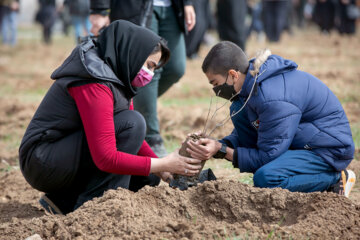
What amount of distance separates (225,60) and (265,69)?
272 millimetres

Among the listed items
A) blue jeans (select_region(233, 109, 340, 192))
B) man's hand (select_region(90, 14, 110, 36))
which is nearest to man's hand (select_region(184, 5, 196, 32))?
man's hand (select_region(90, 14, 110, 36))

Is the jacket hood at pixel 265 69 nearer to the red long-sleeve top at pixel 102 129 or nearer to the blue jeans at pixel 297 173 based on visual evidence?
the blue jeans at pixel 297 173

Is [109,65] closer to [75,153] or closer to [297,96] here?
[75,153]

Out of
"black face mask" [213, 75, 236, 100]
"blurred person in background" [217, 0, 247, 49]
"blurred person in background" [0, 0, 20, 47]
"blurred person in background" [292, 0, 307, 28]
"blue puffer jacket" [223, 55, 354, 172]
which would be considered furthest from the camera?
"blurred person in background" [292, 0, 307, 28]

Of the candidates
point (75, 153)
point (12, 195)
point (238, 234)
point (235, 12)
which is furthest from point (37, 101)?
point (238, 234)

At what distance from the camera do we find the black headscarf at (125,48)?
3.06 m

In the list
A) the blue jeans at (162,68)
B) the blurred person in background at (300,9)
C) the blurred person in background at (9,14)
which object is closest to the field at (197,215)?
the blue jeans at (162,68)

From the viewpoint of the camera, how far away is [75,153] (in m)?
3.17

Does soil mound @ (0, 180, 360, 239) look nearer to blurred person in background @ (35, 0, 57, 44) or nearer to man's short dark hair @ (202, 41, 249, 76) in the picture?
man's short dark hair @ (202, 41, 249, 76)

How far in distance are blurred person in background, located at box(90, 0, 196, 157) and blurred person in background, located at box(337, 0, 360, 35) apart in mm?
13723

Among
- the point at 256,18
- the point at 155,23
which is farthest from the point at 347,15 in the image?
the point at 155,23

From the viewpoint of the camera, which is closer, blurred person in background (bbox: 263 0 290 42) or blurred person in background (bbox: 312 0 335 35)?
blurred person in background (bbox: 263 0 290 42)

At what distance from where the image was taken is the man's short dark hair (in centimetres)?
324

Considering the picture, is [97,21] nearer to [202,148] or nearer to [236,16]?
[202,148]
